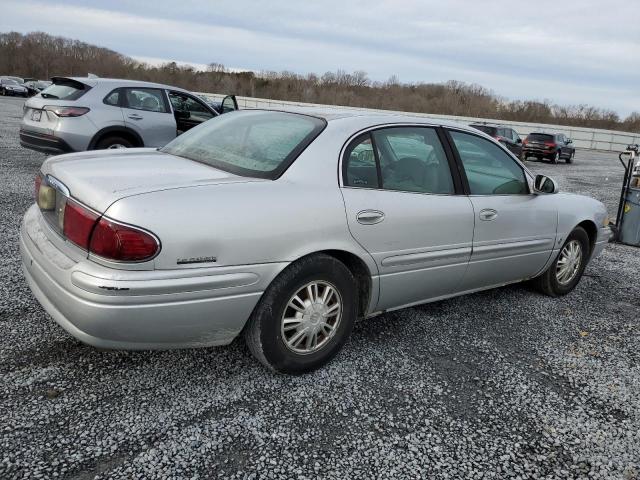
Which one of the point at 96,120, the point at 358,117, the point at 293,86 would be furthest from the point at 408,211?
the point at 293,86

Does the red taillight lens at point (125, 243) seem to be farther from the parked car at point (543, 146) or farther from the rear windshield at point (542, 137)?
the rear windshield at point (542, 137)

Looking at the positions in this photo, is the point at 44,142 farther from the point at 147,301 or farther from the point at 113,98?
the point at 147,301

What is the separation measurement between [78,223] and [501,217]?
2749mm

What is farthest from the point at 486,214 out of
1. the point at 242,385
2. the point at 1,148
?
the point at 1,148

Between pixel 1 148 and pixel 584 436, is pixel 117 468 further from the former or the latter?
pixel 1 148

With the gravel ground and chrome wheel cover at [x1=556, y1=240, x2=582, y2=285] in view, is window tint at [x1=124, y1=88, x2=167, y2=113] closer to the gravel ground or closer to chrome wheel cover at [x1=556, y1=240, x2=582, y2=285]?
the gravel ground

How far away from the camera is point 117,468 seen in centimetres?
212

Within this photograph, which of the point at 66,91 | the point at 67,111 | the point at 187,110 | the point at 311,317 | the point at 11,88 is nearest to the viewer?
the point at 311,317

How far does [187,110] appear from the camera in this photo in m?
9.21

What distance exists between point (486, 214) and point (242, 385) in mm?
2013

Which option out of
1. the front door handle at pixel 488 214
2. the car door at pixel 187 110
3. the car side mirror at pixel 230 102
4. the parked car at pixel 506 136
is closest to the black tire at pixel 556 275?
the front door handle at pixel 488 214

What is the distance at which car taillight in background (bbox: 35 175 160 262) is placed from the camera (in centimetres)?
227

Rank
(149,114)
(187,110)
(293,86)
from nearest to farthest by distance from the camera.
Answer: (149,114) → (187,110) → (293,86)

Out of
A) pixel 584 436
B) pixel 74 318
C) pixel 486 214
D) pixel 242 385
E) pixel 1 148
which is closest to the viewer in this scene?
pixel 74 318
